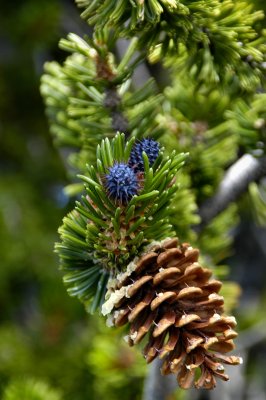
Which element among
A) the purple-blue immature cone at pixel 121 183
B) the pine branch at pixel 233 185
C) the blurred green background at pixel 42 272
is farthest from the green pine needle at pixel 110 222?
the blurred green background at pixel 42 272

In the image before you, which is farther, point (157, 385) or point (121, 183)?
point (157, 385)

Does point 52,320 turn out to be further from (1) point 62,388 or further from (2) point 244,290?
(2) point 244,290

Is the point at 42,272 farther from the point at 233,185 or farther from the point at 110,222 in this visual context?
the point at 110,222

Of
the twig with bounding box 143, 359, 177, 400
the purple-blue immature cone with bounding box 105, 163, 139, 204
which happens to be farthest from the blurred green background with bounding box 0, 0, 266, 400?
the purple-blue immature cone with bounding box 105, 163, 139, 204

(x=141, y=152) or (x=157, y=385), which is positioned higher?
(x=141, y=152)

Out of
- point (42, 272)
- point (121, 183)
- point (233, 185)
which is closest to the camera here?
point (121, 183)

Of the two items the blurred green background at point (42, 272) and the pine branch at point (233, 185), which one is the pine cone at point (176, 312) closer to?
the pine branch at point (233, 185)

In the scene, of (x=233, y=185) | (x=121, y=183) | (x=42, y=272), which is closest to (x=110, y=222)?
(x=121, y=183)

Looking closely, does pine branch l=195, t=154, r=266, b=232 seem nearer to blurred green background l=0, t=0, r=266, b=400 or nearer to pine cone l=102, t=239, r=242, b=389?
pine cone l=102, t=239, r=242, b=389
